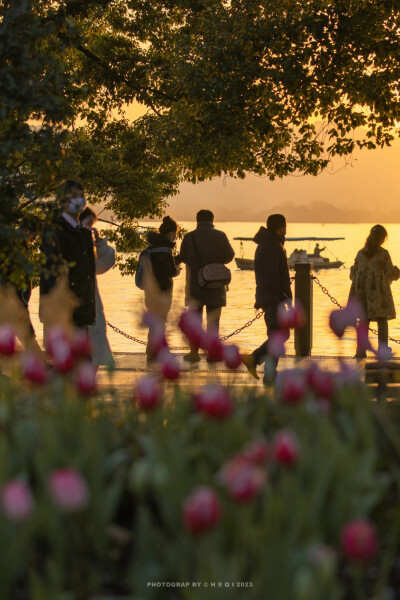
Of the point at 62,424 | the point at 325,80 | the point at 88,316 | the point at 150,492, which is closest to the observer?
the point at 150,492

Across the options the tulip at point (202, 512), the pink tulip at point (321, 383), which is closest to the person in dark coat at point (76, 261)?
the pink tulip at point (321, 383)

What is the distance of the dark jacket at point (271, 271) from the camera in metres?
10.7

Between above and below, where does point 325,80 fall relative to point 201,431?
above

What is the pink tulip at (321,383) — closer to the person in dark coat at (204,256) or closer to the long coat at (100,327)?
the long coat at (100,327)

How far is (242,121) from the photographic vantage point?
17031mm

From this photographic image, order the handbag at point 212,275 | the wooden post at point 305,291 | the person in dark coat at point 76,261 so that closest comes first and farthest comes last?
the person in dark coat at point 76,261 < the handbag at point 212,275 < the wooden post at point 305,291

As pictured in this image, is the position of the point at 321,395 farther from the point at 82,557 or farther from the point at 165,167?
the point at 165,167

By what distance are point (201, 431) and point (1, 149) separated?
3360 mm

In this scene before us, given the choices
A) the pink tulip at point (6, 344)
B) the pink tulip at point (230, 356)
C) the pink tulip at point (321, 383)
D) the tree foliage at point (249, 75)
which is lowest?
the pink tulip at point (321, 383)

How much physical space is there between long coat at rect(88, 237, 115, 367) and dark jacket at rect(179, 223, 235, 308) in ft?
14.1

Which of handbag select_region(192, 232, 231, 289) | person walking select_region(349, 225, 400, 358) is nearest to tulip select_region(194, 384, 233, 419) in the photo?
handbag select_region(192, 232, 231, 289)

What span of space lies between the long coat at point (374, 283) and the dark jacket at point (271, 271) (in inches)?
131

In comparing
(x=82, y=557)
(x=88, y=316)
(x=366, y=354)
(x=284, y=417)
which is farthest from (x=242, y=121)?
(x=82, y=557)

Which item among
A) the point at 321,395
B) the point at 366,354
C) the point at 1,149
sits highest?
the point at 1,149
